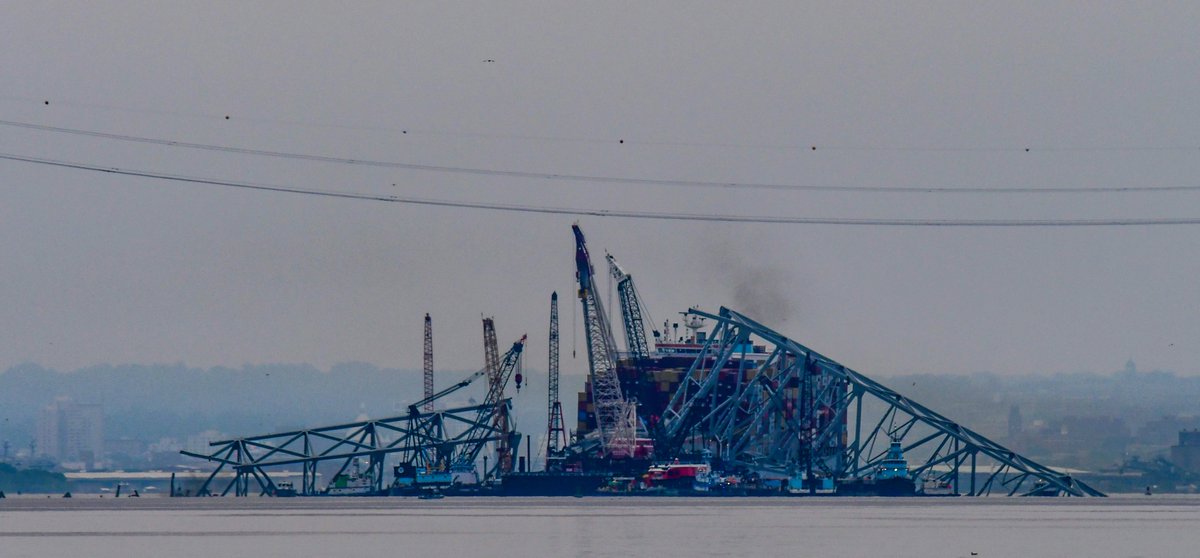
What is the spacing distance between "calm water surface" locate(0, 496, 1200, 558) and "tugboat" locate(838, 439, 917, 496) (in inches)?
861

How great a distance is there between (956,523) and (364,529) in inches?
1282

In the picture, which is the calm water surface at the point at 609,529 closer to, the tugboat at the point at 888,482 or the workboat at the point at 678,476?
the workboat at the point at 678,476

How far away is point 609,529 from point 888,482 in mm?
83238

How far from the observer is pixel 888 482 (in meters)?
182

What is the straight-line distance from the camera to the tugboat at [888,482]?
593ft

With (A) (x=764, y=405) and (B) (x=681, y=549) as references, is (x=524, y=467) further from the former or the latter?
(B) (x=681, y=549)

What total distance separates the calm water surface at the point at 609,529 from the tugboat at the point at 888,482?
21859 mm

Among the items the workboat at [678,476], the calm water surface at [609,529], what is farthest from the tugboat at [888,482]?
the calm water surface at [609,529]

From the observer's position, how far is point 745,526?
107 metres

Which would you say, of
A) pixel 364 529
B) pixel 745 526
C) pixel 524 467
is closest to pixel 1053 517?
pixel 745 526

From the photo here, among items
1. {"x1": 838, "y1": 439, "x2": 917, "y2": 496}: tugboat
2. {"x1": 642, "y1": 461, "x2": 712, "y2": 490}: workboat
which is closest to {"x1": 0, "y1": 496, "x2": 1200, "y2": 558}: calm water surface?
{"x1": 642, "y1": 461, "x2": 712, "y2": 490}: workboat

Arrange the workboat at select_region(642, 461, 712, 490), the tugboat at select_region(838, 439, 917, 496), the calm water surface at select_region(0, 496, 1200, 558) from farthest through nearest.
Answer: the tugboat at select_region(838, 439, 917, 496) < the workboat at select_region(642, 461, 712, 490) < the calm water surface at select_region(0, 496, 1200, 558)

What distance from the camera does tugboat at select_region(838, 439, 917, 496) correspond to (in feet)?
593

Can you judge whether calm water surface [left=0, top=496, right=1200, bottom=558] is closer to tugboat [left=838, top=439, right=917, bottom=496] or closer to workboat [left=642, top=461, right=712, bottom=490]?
workboat [left=642, top=461, right=712, bottom=490]
